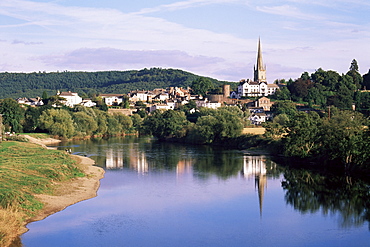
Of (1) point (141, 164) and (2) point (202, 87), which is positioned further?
(2) point (202, 87)

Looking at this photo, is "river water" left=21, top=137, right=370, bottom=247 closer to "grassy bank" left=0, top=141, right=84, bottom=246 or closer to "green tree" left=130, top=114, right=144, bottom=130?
"grassy bank" left=0, top=141, right=84, bottom=246

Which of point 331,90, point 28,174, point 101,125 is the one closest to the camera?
point 28,174

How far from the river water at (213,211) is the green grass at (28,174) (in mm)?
1765

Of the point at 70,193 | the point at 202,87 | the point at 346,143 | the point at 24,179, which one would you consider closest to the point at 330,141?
the point at 346,143

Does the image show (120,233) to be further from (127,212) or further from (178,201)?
(178,201)

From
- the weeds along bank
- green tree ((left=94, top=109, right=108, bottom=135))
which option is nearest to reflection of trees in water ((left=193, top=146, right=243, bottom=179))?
the weeds along bank

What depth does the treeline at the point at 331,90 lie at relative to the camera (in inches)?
4364

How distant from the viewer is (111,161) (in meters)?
50.2

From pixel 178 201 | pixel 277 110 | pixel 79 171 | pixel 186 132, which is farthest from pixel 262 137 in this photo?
pixel 277 110

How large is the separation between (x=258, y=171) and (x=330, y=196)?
11.2 meters

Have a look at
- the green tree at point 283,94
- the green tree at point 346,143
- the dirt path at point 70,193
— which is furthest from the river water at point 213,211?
the green tree at point 283,94

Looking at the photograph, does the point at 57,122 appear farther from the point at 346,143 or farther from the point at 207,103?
the point at 207,103

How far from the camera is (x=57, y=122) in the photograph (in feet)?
266

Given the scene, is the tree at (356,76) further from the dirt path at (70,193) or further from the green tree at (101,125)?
the dirt path at (70,193)
